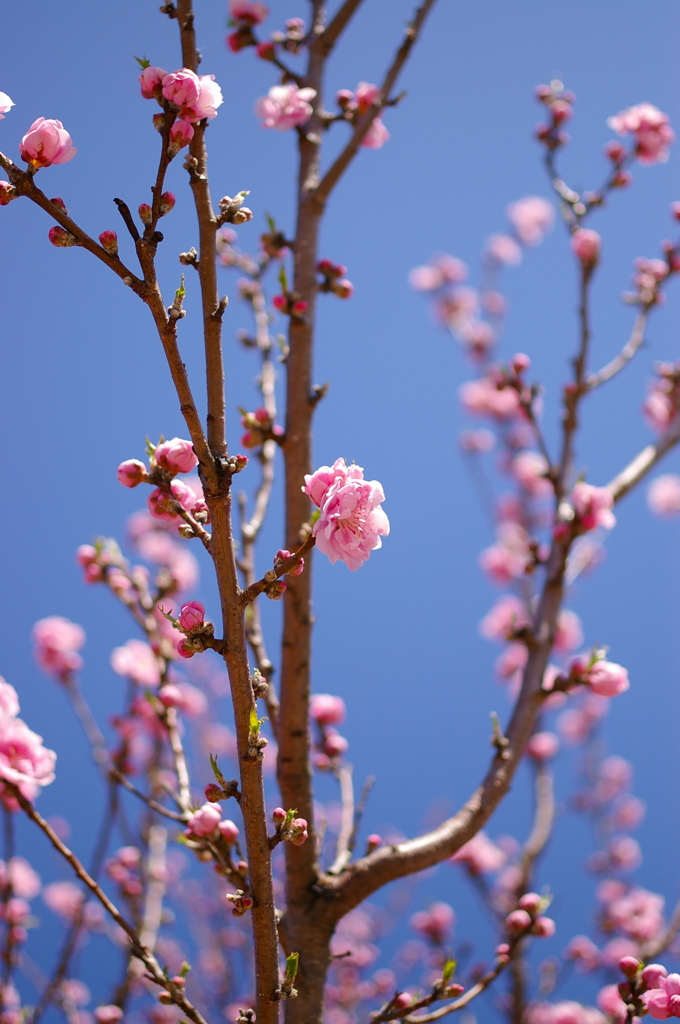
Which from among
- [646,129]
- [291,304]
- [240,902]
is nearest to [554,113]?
[646,129]

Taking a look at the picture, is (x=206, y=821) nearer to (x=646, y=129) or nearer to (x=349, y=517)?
(x=349, y=517)

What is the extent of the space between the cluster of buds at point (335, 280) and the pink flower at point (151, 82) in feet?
3.87

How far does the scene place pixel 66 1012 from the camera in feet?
9.22

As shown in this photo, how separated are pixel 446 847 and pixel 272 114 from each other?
242 cm

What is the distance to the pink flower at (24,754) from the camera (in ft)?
5.82

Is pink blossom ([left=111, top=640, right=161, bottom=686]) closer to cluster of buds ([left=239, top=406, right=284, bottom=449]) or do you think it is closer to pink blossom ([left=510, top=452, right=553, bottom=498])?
cluster of buds ([left=239, top=406, right=284, bottom=449])

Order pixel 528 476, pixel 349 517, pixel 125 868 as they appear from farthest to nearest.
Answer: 1. pixel 528 476
2. pixel 125 868
3. pixel 349 517

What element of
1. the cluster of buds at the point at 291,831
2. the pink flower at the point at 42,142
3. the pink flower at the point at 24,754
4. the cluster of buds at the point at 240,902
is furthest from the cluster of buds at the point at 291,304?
the cluster of buds at the point at 240,902

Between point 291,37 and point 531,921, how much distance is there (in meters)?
3.34

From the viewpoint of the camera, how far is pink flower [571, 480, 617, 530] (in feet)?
8.53

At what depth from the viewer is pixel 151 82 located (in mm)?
1442

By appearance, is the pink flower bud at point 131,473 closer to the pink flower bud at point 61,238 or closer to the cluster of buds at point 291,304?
the pink flower bud at point 61,238

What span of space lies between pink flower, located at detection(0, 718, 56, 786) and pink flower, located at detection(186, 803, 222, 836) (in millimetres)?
366

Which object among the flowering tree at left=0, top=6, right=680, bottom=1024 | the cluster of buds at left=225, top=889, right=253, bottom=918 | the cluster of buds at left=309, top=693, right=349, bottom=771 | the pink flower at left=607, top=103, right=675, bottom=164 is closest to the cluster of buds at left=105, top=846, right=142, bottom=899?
the flowering tree at left=0, top=6, right=680, bottom=1024
